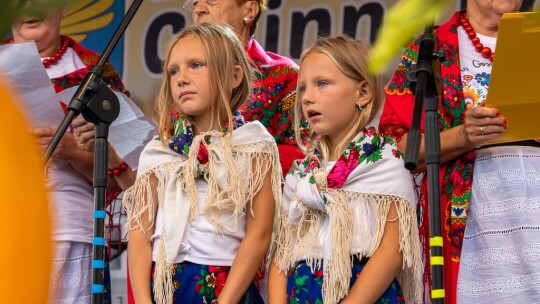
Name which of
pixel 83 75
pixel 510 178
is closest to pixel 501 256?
pixel 510 178

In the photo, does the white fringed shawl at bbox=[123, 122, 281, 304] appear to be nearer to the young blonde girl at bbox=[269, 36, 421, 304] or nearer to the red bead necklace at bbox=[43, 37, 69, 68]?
the young blonde girl at bbox=[269, 36, 421, 304]

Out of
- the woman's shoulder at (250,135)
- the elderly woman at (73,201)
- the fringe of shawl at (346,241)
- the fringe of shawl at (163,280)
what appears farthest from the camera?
the elderly woman at (73,201)

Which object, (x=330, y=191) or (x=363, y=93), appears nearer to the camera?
(x=330, y=191)

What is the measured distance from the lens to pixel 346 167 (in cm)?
220

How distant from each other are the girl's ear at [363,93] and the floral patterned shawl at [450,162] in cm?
16

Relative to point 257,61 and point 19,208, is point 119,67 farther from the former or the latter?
point 19,208

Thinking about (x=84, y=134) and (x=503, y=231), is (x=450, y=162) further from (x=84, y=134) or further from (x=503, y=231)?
(x=84, y=134)

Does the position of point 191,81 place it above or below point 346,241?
above

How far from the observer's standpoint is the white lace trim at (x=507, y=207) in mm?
2248

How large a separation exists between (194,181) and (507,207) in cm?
77

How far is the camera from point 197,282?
87.8 inches

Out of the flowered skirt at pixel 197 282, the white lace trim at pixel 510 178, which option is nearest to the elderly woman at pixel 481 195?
the white lace trim at pixel 510 178

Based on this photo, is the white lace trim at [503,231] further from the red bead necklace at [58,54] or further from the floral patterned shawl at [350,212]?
the red bead necklace at [58,54]

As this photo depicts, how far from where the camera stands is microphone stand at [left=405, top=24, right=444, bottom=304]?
1.71 meters
